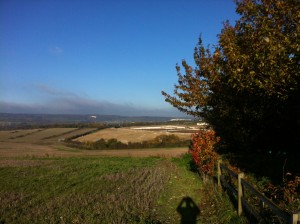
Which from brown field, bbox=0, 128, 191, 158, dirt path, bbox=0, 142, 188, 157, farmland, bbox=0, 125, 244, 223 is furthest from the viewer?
brown field, bbox=0, 128, 191, 158

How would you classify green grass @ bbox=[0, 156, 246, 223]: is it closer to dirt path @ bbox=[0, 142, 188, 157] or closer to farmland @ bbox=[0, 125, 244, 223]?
farmland @ bbox=[0, 125, 244, 223]

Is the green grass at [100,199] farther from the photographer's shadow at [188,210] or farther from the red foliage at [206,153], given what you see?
the red foliage at [206,153]

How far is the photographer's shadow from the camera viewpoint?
9.82m

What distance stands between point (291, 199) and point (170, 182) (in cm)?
844

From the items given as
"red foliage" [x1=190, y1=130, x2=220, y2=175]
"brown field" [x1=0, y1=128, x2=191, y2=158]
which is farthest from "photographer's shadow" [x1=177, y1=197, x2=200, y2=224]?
"brown field" [x1=0, y1=128, x2=191, y2=158]

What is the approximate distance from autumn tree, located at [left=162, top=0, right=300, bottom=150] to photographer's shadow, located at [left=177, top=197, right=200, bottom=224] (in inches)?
167

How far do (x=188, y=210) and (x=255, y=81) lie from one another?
4496 millimetres

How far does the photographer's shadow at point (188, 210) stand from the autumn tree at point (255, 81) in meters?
4.24

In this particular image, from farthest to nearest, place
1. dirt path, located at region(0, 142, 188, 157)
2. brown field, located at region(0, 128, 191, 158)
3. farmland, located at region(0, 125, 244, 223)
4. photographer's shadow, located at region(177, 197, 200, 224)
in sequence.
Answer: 1. brown field, located at region(0, 128, 191, 158)
2. dirt path, located at region(0, 142, 188, 157)
3. photographer's shadow, located at region(177, 197, 200, 224)
4. farmland, located at region(0, 125, 244, 223)

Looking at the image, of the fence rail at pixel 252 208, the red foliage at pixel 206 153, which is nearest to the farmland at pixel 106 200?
the fence rail at pixel 252 208

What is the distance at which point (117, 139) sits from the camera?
2849 inches

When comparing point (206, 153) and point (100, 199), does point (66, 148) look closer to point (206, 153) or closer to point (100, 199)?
point (206, 153)

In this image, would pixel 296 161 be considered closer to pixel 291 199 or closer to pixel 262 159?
pixel 262 159

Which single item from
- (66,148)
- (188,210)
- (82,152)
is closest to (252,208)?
(188,210)
